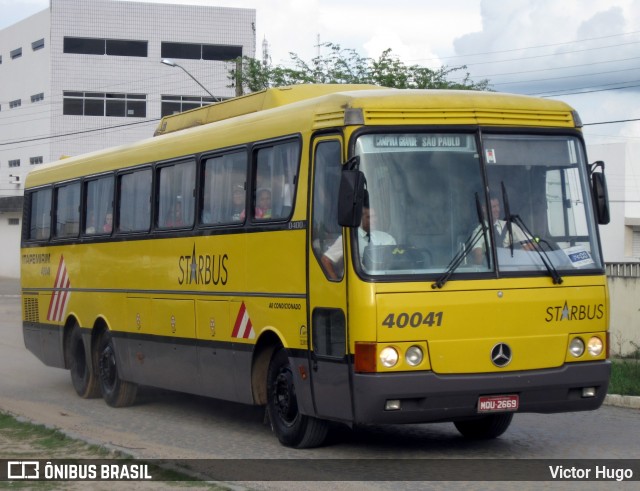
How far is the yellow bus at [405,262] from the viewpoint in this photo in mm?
9609

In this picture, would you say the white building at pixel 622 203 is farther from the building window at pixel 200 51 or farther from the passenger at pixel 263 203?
the passenger at pixel 263 203

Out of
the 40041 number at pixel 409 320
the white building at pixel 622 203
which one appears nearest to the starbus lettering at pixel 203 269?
the 40041 number at pixel 409 320

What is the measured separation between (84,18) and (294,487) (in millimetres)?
61379

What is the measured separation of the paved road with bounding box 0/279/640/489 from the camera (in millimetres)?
10758

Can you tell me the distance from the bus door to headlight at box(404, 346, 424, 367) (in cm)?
52

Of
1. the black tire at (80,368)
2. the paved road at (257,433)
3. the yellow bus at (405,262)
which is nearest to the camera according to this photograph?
the yellow bus at (405,262)

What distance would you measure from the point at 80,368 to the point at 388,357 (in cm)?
801

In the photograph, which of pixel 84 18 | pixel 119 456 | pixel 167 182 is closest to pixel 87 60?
pixel 84 18

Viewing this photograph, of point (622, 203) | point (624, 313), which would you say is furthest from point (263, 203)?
point (622, 203)

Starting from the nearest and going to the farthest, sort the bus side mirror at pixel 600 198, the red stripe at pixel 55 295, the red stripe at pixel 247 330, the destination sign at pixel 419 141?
the destination sign at pixel 419 141 < the bus side mirror at pixel 600 198 < the red stripe at pixel 247 330 < the red stripe at pixel 55 295

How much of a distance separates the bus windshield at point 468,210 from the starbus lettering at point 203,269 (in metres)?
2.74

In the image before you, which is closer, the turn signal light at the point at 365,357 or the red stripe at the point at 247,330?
the turn signal light at the point at 365,357

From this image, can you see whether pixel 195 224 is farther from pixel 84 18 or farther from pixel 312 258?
pixel 84 18

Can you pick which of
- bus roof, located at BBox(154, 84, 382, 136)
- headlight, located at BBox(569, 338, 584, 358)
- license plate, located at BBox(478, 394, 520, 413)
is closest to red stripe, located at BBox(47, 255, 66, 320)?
bus roof, located at BBox(154, 84, 382, 136)
